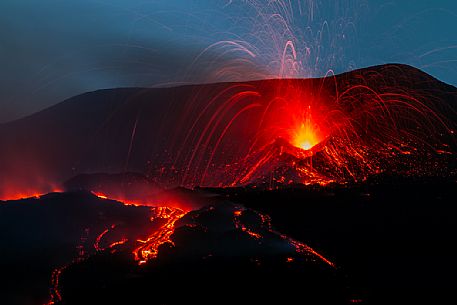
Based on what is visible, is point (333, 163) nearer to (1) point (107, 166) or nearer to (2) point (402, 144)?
(2) point (402, 144)

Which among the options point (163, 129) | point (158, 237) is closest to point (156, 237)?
point (158, 237)

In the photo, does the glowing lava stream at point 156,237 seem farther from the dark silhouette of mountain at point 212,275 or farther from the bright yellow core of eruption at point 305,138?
the bright yellow core of eruption at point 305,138

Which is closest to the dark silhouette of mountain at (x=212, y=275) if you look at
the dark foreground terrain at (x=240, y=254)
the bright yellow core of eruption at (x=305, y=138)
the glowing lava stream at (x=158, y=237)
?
the dark foreground terrain at (x=240, y=254)

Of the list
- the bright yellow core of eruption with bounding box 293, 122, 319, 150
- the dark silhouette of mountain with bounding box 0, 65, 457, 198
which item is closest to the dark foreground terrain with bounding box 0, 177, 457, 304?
the dark silhouette of mountain with bounding box 0, 65, 457, 198

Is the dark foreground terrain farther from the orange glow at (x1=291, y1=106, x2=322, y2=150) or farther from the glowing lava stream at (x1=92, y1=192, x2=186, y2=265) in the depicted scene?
the orange glow at (x1=291, y1=106, x2=322, y2=150)

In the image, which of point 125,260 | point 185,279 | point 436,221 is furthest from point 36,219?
point 436,221
